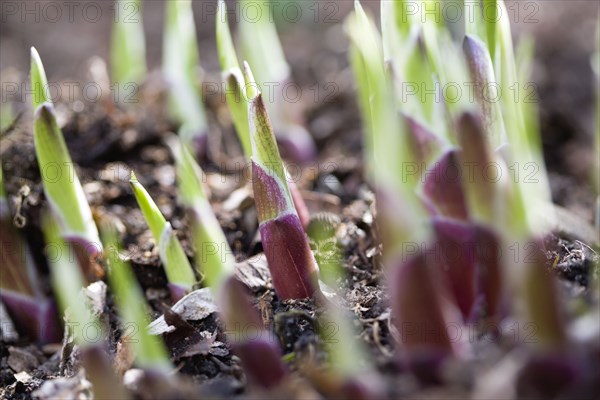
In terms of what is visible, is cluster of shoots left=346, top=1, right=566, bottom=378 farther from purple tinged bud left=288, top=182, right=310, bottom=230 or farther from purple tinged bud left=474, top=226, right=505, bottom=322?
purple tinged bud left=288, top=182, right=310, bottom=230

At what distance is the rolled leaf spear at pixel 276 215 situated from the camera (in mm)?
1043

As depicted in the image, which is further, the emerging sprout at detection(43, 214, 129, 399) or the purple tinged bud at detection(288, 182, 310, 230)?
the purple tinged bud at detection(288, 182, 310, 230)

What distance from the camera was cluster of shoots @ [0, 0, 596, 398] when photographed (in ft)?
2.59

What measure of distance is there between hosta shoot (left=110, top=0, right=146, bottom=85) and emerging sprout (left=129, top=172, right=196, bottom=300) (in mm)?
1010

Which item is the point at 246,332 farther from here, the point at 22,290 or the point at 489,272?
the point at 22,290

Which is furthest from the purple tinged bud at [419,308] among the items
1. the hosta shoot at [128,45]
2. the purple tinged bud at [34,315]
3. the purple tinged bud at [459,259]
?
the hosta shoot at [128,45]

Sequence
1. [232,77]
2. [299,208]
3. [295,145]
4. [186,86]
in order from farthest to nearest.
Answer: [295,145] < [186,86] < [299,208] < [232,77]

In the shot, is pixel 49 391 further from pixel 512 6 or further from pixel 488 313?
pixel 512 6

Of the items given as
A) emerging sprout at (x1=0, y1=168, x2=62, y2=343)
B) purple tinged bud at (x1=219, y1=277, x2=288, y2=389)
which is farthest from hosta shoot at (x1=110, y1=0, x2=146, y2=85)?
purple tinged bud at (x1=219, y1=277, x2=288, y2=389)

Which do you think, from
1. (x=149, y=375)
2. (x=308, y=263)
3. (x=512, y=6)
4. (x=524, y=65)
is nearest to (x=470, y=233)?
(x=308, y=263)

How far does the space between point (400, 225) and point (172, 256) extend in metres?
0.56

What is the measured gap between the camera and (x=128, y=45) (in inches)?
82.7

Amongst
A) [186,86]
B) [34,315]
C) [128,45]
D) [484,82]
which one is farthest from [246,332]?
[128,45]

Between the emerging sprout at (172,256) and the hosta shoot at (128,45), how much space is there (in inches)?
39.8
